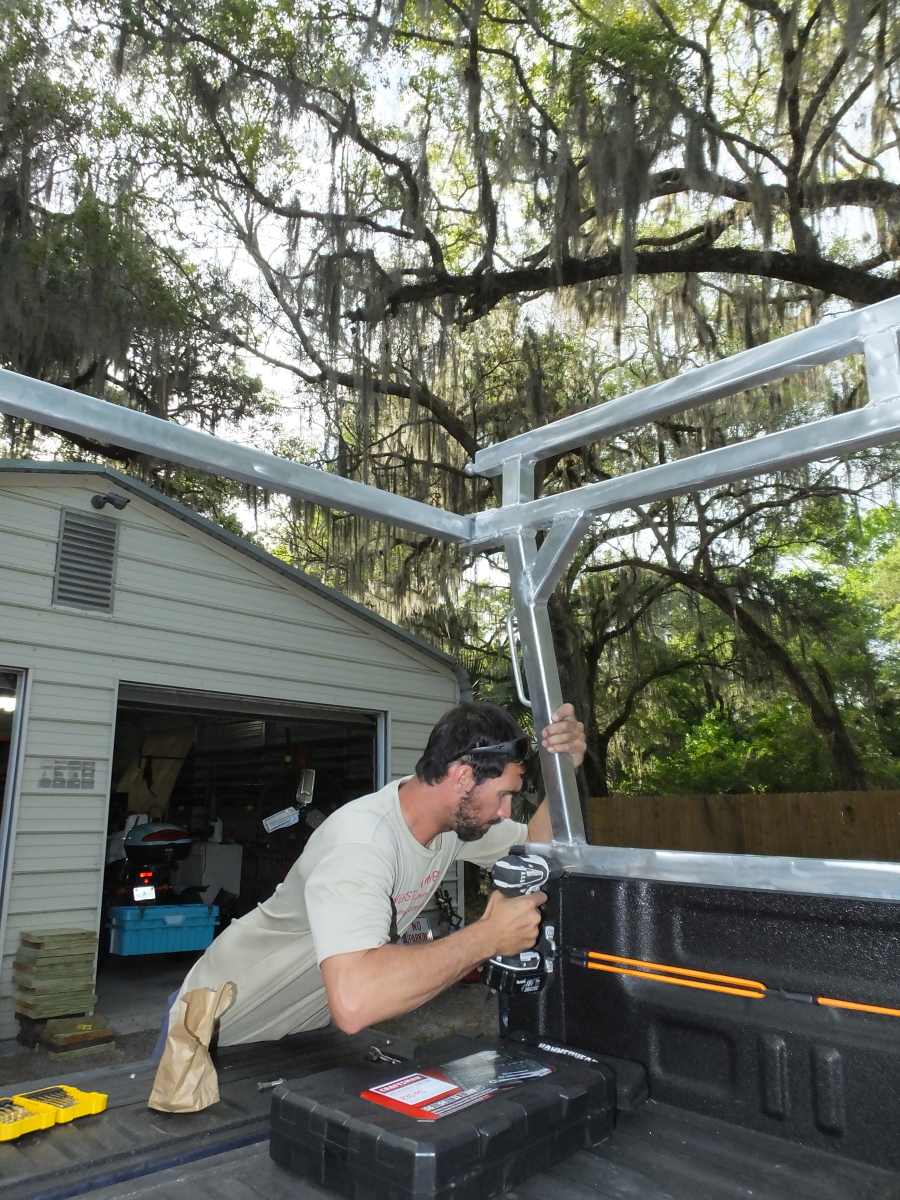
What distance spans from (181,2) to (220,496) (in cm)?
672

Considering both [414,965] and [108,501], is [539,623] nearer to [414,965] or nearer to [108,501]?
[414,965]

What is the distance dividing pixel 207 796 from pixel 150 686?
4707 millimetres

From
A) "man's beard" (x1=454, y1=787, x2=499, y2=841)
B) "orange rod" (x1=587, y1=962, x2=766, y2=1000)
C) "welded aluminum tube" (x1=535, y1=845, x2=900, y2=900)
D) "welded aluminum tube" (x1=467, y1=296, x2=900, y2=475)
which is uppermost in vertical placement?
"welded aluminum tube" (x1=467, y1=296, x2=900, y2=475)

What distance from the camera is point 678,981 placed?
1773 mm

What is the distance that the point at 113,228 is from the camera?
1116cm

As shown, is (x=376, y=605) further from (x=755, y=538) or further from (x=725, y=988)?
(x=725, y=988)

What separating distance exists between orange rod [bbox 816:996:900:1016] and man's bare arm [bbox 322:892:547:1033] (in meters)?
0.63

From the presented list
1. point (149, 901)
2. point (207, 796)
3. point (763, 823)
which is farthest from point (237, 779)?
point (763, 823)

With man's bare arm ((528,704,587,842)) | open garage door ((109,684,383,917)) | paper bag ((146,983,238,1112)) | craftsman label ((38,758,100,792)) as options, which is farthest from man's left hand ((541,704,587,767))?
open garage door ((109,684,383,917))

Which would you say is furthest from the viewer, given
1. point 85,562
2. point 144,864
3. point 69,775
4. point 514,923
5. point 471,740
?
point 144,864

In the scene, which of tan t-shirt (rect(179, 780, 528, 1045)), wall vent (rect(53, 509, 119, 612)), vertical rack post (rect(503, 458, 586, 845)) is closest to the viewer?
tan t-shirt (rect(179, 780, 528, 1045))

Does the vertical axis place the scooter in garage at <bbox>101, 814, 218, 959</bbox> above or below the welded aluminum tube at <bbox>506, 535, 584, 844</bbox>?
below

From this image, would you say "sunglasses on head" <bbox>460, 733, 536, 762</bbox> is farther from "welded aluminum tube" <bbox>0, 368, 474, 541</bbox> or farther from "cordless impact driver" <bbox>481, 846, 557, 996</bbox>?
"welded aluminum tube" <bbox>0, 368, 474, 541</bbox>

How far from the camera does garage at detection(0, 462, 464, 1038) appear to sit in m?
5.97
